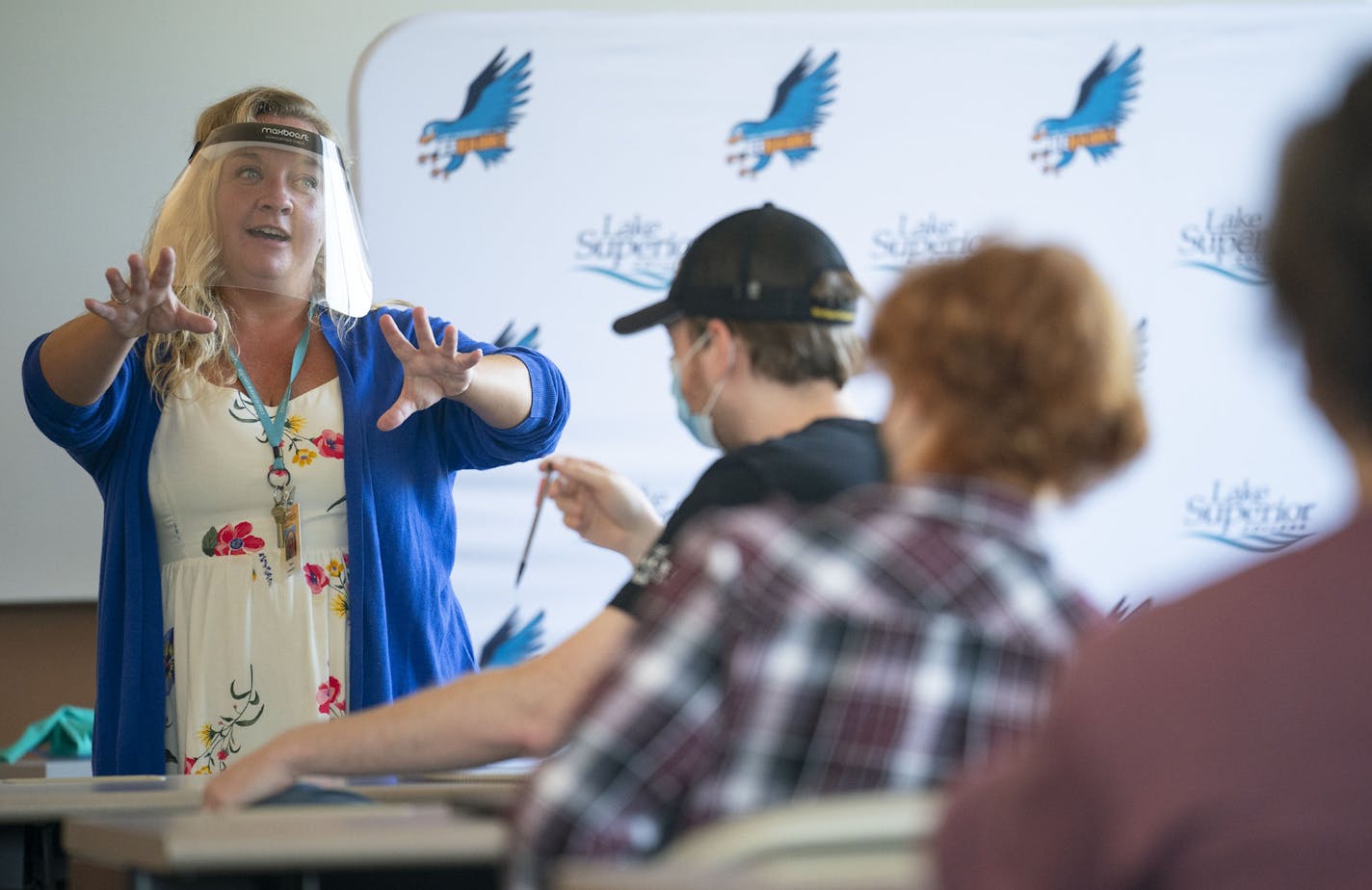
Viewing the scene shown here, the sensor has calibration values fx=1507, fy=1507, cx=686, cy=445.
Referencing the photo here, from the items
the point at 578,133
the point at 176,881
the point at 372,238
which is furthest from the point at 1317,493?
the point at 176,881

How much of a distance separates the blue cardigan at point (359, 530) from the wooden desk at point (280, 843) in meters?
0.78

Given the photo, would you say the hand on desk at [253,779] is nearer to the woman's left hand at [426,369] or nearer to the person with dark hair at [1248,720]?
the woman's left hand at [426,369]

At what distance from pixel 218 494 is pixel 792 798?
1.39 m

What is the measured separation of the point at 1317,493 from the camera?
3.86 metres

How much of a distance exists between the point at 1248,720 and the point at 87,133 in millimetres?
3700

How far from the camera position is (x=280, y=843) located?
3.57 ft

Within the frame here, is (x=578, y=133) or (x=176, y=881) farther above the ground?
(x=578, y=133)

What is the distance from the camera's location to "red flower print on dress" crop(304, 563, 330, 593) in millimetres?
2141

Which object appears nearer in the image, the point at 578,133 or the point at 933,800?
the point at 933,800

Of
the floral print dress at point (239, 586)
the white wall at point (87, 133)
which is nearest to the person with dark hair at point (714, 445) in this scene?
the floral print dress at point (239, 586)

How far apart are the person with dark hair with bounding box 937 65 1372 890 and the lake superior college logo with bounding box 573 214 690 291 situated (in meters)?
3.12

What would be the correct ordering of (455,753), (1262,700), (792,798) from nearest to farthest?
(1262,700) < (792,798) < (455,753)

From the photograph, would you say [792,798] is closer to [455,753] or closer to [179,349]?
[455,753]

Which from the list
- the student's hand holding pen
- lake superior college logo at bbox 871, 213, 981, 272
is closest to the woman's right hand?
the student's hand holding pen
